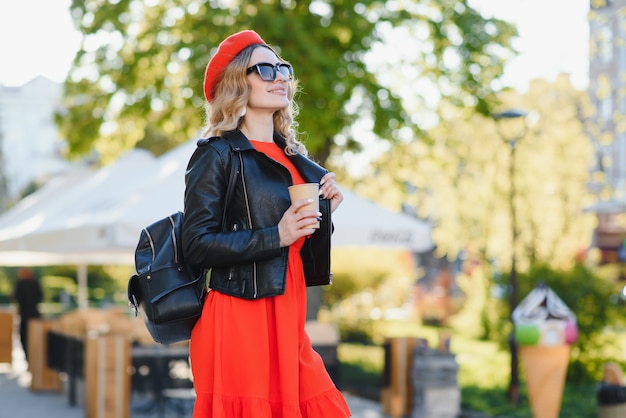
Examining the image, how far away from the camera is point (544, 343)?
9914 mm

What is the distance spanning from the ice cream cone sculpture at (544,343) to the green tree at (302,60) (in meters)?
5.38

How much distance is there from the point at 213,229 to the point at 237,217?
10cm

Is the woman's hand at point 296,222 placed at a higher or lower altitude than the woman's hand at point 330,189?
lower

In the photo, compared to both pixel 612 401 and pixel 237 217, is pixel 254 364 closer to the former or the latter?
pixel 237 217

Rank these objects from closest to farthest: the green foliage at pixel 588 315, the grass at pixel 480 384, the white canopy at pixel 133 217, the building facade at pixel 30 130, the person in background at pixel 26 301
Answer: the white canopy at pixel 133 217 → the grass at pixel 480 384 → the green foliage at pixel 588 315 → the person in background at pixel 26 301 → the building facade at pixel 30 130

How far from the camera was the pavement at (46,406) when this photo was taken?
12664mm

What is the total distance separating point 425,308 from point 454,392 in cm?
2154

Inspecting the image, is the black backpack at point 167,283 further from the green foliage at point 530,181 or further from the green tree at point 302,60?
the green foliage at point 530,181

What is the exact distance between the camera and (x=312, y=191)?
3.17 metres

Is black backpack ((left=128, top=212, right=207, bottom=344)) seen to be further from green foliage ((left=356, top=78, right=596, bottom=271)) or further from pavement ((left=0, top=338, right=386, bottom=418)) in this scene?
green foliage ((left=356, top=78, right=596, bottom=271))

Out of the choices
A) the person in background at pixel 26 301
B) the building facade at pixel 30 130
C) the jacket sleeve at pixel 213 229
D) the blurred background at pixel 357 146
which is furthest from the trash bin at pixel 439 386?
the building facade at pixel 30 130

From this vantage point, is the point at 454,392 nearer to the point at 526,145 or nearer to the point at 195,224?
the point at 195,224

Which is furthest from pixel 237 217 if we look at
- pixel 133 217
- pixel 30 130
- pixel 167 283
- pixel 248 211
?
pixel 30 130

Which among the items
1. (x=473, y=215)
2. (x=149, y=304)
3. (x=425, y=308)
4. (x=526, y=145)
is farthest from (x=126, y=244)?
(x=425, y=308)
